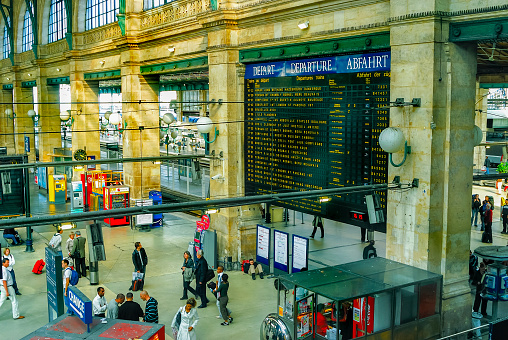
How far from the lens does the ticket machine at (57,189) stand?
30031 mm

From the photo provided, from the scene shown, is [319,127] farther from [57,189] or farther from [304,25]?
[57,189]

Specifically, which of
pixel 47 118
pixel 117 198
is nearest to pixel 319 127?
pixel 117 198


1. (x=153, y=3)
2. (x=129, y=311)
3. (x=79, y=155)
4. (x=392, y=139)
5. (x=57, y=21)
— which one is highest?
(x=57, y=21)

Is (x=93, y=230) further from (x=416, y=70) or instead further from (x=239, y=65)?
(x=416, y=70)

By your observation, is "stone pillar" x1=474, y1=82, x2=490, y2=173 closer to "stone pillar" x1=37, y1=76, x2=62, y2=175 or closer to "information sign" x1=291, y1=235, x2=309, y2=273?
"information sign" x1=291, y1=235, x2=309, y2=273

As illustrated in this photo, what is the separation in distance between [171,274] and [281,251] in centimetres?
395

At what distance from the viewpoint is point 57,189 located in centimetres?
3009

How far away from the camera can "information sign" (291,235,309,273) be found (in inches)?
602

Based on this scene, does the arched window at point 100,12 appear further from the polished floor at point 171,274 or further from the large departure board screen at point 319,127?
the large departure board screen at point 319,127

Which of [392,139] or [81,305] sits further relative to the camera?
[392,139]

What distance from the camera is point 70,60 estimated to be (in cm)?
3194

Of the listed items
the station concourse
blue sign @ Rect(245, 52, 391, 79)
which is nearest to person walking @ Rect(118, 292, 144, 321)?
the station concourse

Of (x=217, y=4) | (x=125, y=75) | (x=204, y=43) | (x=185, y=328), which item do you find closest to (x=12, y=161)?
(x=125, y=75)

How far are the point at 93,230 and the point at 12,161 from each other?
559 inches
